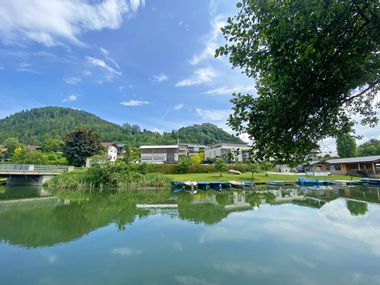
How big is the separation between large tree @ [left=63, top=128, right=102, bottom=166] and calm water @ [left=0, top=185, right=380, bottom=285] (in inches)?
1009

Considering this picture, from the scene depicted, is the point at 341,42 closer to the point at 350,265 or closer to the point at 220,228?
the point at 350,265

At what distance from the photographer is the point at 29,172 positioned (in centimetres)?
2573

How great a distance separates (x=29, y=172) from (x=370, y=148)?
6811cm

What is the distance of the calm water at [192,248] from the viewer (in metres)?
5.25

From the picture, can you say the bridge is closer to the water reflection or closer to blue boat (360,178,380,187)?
the water reflection

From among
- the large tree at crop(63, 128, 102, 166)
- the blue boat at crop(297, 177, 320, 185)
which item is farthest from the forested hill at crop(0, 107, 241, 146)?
the blue boat at crop(297, 177, 320, 185)

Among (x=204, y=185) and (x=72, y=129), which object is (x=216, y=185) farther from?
(x=72, y=129)

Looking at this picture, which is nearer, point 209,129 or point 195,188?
point 195,188

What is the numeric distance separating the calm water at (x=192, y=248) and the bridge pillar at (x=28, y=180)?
17033mm

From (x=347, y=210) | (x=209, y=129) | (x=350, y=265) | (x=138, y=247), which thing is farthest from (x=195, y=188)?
(x=209, y=129)

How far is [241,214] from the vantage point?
40.1ft

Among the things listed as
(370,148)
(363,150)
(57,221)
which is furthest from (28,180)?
A: (363,150)

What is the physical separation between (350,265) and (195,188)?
20.4 m

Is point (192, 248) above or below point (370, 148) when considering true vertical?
below
